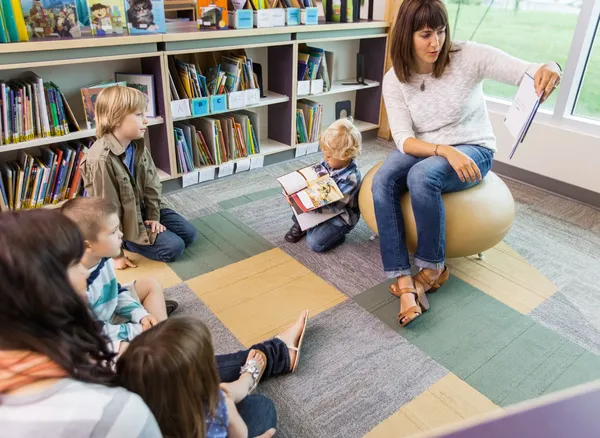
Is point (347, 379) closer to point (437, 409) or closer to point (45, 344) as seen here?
point (437, 409)

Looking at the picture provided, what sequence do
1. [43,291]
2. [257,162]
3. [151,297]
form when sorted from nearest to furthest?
[43,291] < [151,297] < [257,162]

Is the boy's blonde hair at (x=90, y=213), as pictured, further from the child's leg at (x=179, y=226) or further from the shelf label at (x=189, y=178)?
the shelf label at (x=189, y=178)

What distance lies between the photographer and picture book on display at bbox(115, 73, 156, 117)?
2619mm

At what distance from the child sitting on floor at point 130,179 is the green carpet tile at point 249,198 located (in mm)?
451

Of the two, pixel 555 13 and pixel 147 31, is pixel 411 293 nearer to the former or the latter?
pixel 147 31

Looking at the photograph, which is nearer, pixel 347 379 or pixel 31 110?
pixel 347 379

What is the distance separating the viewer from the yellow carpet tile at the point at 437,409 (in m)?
1.43

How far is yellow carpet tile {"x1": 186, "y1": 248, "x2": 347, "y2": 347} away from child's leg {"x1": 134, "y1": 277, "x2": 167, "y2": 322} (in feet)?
0.75

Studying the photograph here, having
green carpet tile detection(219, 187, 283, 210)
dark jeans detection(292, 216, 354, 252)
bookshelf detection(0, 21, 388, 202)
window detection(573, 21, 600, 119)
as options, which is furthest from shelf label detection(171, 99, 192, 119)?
window detection(573, 21, 600, 119)

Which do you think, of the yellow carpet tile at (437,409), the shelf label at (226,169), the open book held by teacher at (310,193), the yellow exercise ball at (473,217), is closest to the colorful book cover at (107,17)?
the shelf label at (226,169)

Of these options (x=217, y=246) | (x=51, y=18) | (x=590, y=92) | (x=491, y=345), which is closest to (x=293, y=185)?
(x=217, y=246)

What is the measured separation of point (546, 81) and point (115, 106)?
1650 millimetres

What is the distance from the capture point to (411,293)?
6.27 feet

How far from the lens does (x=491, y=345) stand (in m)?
1.77
